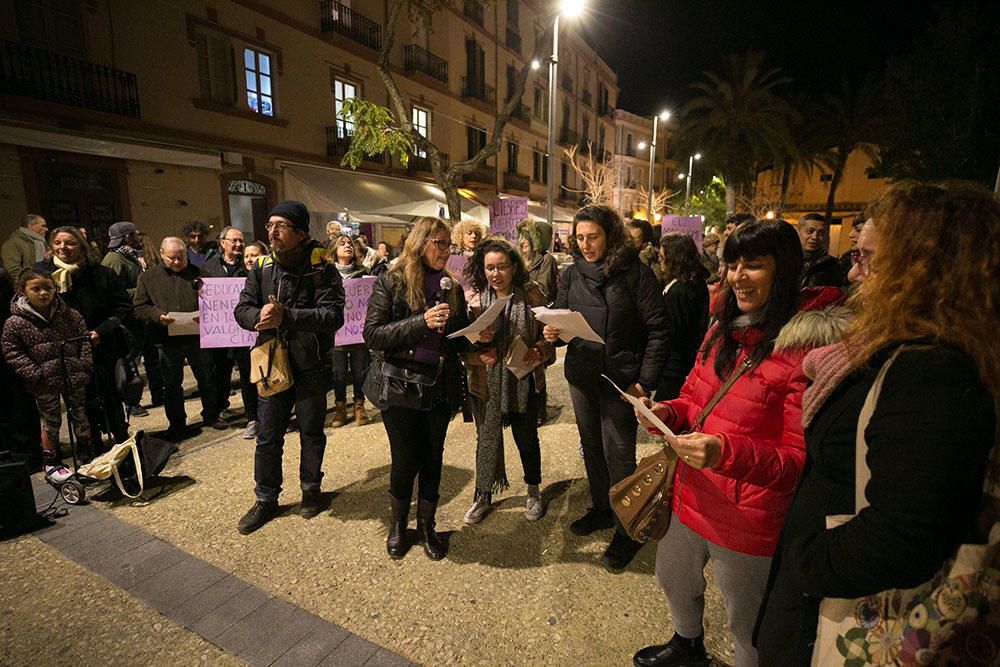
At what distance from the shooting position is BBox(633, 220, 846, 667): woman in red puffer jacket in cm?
169

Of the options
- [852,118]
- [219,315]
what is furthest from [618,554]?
[852,118]

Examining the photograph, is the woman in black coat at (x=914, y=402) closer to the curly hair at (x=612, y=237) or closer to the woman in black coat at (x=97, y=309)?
the curly hair at (x=612, y=237)

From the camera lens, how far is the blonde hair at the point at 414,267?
3160 mm

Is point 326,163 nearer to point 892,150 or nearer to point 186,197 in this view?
point 186,197

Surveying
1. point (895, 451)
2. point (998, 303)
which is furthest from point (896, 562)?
point (998, 303)

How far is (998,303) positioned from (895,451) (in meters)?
0.39

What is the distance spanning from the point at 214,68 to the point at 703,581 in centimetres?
1581

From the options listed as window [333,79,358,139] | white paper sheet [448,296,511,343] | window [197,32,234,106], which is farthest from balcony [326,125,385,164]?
white paper sheet [448,296,511,343]

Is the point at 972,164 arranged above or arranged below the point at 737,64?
below

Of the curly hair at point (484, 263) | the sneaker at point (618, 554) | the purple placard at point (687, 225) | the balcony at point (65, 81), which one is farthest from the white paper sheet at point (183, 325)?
the balcony at point (65, 81)

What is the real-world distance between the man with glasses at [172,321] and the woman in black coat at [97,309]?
41cm

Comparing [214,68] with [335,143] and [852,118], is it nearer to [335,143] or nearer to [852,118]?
[335,143]

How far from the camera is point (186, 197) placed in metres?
12.5

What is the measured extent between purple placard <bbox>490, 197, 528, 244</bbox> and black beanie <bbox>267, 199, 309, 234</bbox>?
5236 millimetres
